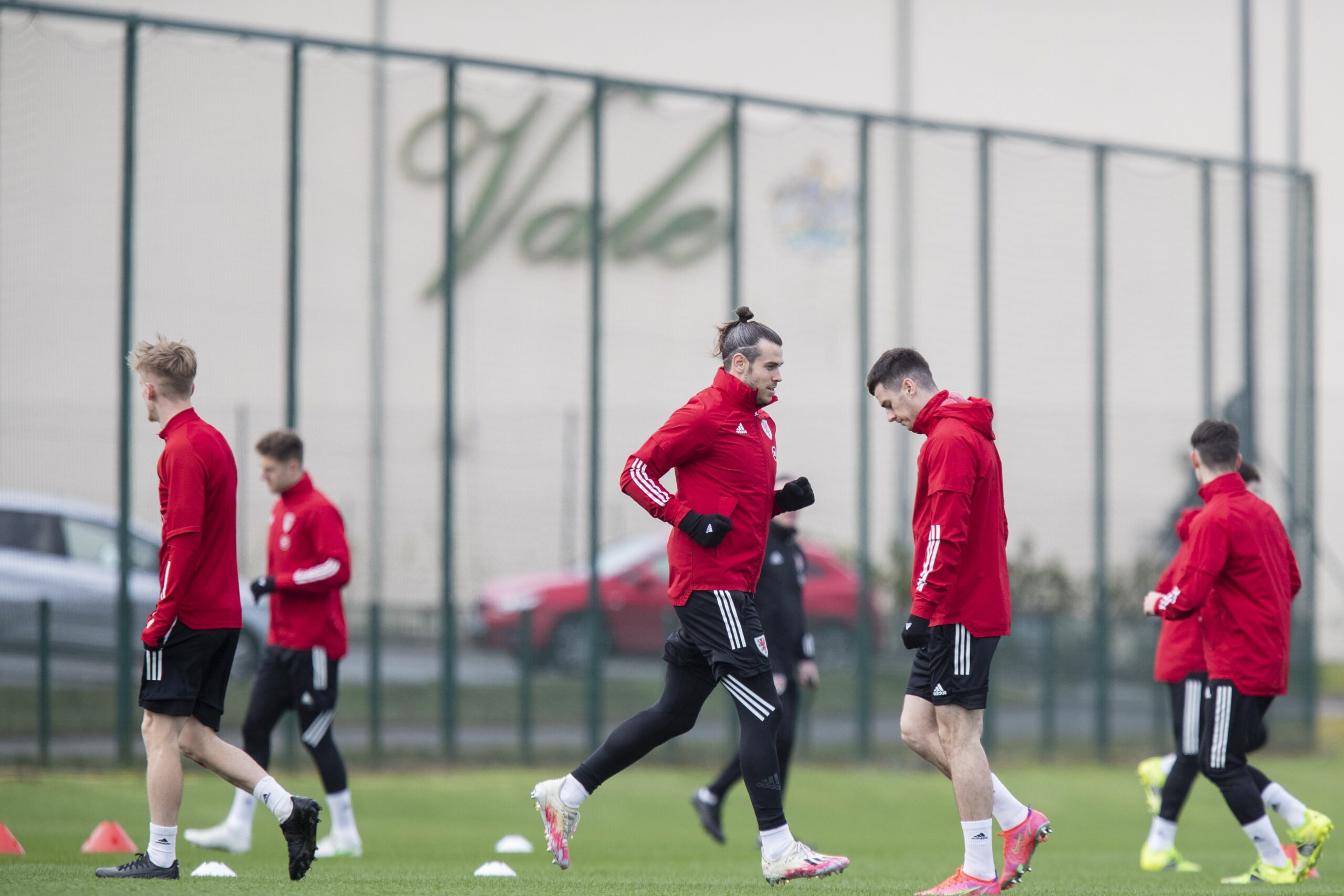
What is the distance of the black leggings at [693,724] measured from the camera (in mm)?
5426

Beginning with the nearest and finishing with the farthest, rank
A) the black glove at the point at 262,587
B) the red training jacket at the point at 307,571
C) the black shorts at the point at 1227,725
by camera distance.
→ the black shorts at the point at 1227,725
the black glove at the point at 262,587
the red training jacket at the point at 307,571

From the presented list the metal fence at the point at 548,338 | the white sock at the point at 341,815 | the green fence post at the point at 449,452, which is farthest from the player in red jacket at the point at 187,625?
the green fence post at the point at 449,452

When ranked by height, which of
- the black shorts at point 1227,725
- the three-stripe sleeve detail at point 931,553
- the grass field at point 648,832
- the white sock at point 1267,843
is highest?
the three-stripe sleeve detail at point 931,553

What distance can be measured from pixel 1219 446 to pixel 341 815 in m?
4.52

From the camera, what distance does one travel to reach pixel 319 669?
736cm

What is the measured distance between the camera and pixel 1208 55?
2000 cm

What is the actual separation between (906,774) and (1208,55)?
1209 cm

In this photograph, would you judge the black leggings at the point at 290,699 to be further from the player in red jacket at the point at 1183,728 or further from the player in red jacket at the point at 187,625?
the player in red jacket at the point at 1183,728

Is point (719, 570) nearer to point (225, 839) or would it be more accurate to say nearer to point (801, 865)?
point (801, 865)

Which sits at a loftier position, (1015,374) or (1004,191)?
(1004,191)

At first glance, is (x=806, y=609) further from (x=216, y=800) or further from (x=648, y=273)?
(x=216, y=800)

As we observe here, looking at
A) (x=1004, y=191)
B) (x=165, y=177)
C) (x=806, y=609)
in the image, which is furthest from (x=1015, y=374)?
(x=165, y=177)

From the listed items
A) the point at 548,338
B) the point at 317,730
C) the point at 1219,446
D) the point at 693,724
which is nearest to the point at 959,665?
the point at 693,724

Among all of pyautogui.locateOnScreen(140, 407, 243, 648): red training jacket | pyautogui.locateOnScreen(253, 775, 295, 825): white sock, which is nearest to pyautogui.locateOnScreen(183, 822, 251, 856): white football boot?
pyautogui.locateOnScreen(253, 775, 295, 825): white sock
